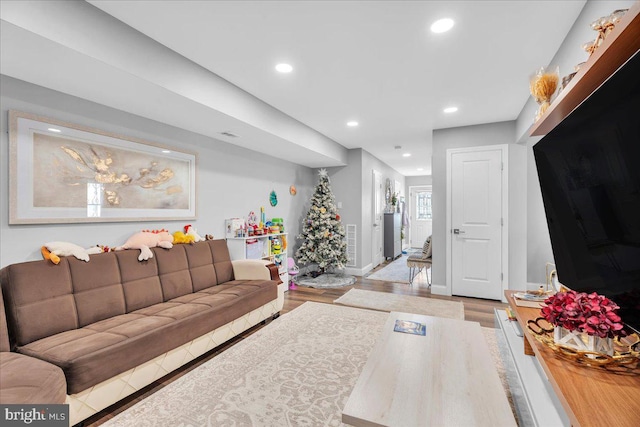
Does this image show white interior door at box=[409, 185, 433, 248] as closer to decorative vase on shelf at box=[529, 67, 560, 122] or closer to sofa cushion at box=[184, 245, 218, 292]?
sofa cushion at box=[184, 245, 218, 292]

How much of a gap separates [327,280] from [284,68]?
372 cm

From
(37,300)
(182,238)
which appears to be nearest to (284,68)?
(182,238)

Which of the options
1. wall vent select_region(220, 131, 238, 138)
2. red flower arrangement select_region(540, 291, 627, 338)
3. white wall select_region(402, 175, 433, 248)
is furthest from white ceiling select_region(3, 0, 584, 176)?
white wall select_region(402, 175, 433, 248)

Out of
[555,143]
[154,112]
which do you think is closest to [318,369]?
[555,143]

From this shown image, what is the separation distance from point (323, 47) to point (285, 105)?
131 cm

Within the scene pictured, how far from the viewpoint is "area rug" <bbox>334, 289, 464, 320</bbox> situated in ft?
12.1

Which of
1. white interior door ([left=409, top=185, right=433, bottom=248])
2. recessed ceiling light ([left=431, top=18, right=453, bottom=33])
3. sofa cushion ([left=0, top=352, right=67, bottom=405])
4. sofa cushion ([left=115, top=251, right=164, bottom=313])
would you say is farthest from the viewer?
white interior door ([left=409, top=185, right=433, bottom=248])

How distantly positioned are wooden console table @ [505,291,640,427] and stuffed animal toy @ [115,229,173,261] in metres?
2.96

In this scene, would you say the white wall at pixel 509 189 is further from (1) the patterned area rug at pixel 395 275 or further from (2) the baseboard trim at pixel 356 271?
(2) the baseboard trim at pixel 356 271

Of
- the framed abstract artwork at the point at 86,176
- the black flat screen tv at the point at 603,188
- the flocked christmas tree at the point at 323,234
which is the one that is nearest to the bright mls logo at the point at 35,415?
the framed abstract artwork at the point at 86,176

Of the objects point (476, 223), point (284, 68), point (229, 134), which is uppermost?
point (284, 68)

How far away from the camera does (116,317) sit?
2.29 metres

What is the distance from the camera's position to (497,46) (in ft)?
7.61

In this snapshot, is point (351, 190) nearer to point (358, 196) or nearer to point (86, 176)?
point (358, 196)
